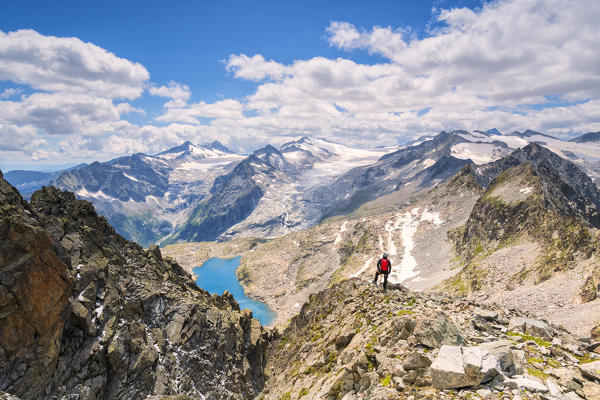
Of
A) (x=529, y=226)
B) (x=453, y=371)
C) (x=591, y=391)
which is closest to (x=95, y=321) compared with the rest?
(x=453, y=371)

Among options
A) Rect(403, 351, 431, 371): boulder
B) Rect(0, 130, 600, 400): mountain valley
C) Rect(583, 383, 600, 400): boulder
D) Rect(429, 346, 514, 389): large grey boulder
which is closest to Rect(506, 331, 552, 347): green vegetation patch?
Rect(0, 130, 600, 400): mountain valley

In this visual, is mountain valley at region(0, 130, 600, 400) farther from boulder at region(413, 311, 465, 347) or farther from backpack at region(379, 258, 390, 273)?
backpack at region(379, 258, 390, 273)

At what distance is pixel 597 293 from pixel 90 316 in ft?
191

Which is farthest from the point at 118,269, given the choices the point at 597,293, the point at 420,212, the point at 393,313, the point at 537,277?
the point at 420,212

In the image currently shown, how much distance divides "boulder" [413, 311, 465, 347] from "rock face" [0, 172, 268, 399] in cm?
2226

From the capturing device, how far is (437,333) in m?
17.3

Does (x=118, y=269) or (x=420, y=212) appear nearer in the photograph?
(x=118, y=269)

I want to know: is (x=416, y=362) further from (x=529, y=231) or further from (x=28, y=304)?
(x=529, y=231)

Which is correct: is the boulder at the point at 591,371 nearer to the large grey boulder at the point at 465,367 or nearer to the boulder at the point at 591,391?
the boulder at the point at 591,391

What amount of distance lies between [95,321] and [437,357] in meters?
25.5

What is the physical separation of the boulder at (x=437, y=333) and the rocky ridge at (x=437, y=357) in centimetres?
5

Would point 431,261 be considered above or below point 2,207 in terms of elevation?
below

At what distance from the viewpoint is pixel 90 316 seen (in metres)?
25.8

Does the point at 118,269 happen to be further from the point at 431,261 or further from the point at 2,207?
the point at 431,261
